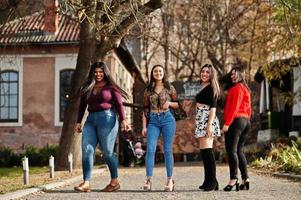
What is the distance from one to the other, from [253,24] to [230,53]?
4.11 metres

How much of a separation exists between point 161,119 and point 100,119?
99 centimetres

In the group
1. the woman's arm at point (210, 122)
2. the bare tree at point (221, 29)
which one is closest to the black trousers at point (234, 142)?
the woman's arm at point (210, 122)

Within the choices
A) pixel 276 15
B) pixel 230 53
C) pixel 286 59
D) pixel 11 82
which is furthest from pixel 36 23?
pixel 276 15

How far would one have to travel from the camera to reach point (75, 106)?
18359 millimetres

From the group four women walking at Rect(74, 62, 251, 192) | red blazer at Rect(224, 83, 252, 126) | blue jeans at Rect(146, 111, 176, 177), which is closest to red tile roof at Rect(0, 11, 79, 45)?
four women walking at Rect(74, 62, 251, 192)

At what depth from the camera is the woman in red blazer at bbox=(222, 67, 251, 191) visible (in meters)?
9.80

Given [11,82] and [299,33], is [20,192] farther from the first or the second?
[11,82]

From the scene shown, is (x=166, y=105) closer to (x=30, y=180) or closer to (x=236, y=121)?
(x=236, y=121)

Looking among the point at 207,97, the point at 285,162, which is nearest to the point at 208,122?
the point at 207,97

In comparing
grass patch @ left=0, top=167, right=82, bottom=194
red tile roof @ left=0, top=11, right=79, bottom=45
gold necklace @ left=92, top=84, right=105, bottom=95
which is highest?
red tile roof @ left=0, top=11, right=79, bottom=45

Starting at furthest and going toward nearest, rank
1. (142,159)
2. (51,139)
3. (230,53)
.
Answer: (230,53) < (51,139) < (142,159)

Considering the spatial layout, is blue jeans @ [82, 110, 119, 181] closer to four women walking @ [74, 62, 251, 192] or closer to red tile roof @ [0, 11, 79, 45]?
four women walking @ [74, 62, 251, 192]

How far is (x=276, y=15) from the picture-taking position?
18.7 meters

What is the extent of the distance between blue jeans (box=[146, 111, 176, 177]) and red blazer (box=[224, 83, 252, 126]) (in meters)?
0.89
